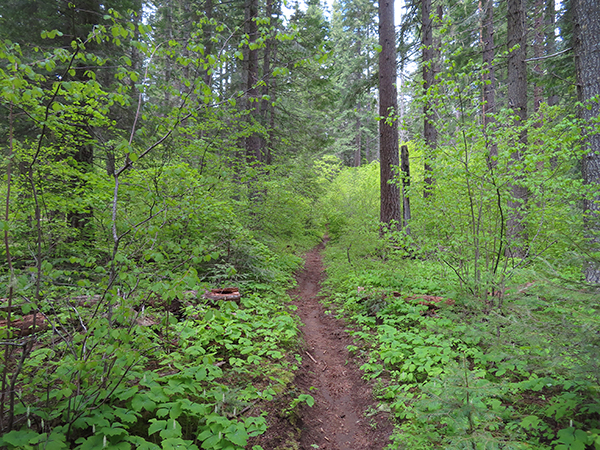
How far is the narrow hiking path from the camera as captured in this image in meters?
3.04

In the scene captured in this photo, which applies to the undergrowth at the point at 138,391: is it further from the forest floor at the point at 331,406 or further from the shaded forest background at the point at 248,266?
the forest floor at the point at 331,406

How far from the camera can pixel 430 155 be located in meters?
4.95

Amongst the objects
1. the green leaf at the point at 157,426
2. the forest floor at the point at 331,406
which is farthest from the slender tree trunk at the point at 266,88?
the green leaf at the point at 157,426

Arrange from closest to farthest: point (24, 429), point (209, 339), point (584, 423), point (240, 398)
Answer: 1. point (24, 429)
2. point (584, 423)
3. point (240, 398)
4. point (209, 339)

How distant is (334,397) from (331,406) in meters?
0.18

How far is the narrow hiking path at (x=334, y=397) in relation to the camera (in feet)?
9.99

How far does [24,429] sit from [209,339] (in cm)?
198

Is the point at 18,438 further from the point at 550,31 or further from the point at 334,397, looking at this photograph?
the point at 550,31

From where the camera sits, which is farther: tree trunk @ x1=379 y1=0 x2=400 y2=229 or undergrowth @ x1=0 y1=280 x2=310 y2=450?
tree trunk @ x1=379 y1=0 x2=400 y2=229

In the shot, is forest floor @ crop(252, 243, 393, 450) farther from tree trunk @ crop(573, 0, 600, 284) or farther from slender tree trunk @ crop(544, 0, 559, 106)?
slender tree trunk @ crop(544, 0, 559, 106)

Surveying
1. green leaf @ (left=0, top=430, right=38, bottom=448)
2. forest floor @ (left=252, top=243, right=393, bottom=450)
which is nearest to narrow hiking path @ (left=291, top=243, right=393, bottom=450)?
forest floor @ (left=252, top=243, right=393, bottom=450)

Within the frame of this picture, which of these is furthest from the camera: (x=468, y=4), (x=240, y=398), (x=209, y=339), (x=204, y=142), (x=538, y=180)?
(x=468, y=4)

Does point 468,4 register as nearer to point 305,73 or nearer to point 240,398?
point 305,73

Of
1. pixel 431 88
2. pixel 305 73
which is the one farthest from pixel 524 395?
pixel 305 73
